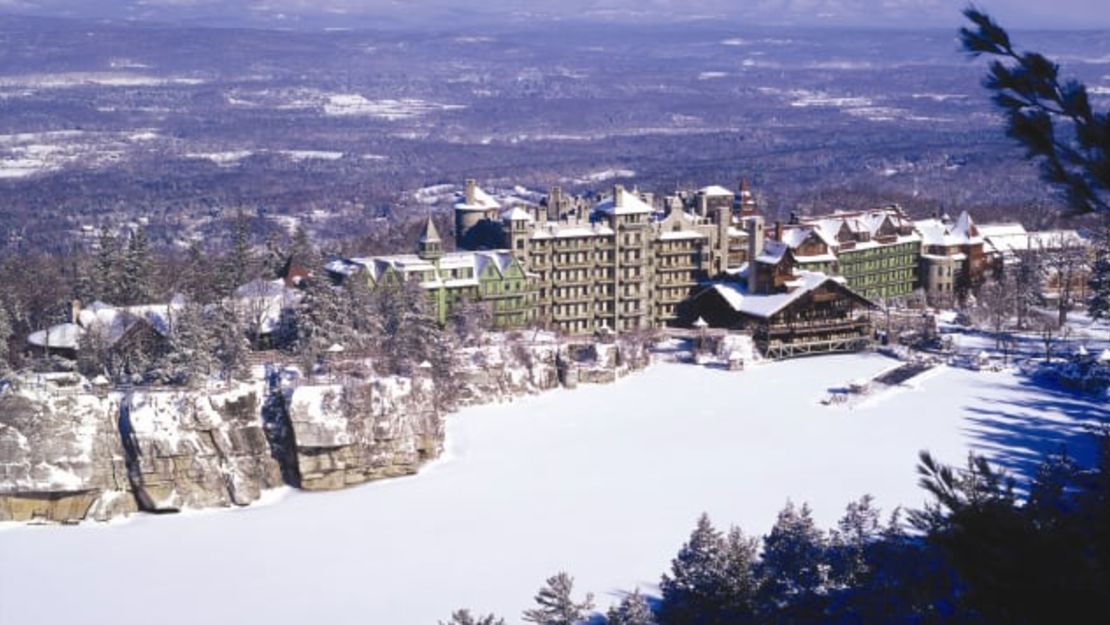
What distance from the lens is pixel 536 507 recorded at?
2739 centimetres

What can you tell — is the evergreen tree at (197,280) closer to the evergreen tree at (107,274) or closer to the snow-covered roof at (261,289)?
the snow-covered roof at (261,289)

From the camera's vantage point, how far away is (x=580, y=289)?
145 feet

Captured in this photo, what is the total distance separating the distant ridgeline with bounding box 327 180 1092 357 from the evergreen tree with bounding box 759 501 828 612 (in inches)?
805

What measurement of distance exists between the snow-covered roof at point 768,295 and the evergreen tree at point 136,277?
16.1 meters

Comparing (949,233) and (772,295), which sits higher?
(949,233)

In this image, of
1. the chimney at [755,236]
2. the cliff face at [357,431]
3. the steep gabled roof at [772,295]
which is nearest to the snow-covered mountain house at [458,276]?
the steep gabled roof at [772,295]

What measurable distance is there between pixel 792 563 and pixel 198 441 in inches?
521

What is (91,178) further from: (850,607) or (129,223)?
(850,607)

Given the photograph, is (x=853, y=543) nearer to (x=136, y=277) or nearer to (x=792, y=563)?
(x=792, y=563)

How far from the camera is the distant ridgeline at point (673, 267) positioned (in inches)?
1649

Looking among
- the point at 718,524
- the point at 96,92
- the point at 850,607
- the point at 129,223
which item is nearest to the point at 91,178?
the point at 129,223

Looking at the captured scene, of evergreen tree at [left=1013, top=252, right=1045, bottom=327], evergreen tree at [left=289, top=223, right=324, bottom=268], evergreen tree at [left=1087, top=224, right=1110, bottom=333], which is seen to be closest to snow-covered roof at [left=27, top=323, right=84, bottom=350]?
evergreen tree at [left=289, top=223, right=324, bottom=268]

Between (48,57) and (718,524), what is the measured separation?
549ft

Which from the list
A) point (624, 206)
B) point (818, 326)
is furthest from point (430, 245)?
point (818, 326)
